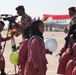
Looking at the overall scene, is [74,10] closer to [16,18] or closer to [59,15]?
[16,18]

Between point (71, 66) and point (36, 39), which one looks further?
point (71, 66)

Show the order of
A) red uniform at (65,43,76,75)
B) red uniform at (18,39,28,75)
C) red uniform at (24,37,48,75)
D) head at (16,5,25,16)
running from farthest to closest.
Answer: head at (16,5,25,16) < red uniform at (18,39,28,75) < red uniform at (65,43,76,75) < red uniform at (24,37,48,75)

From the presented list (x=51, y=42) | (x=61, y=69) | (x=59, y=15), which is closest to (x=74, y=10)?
(x=51, y=42)

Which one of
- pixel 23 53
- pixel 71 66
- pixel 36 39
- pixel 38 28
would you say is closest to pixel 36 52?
pixel 36 39

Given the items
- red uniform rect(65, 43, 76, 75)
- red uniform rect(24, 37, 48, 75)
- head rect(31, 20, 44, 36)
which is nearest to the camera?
red uniform rect(24, 37, 48, 75)

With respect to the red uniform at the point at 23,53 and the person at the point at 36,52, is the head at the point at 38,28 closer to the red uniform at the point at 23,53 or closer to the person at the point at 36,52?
the person at the point at 36,52

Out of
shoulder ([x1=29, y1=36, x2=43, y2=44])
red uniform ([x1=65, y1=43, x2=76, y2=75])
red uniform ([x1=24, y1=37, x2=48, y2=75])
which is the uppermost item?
shoulder ([x1=29, y1=36, x2=43, y2=44])

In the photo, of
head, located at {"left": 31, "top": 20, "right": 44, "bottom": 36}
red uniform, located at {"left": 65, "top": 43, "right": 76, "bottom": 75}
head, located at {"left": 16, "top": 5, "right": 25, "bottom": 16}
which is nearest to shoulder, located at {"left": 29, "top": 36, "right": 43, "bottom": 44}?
head, located at {"left": 31, "top": 20, "right": 44, "bottom": 36}

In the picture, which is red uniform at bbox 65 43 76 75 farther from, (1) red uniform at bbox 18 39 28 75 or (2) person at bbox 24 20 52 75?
(1) red uniform at bbox 18 39 28 75

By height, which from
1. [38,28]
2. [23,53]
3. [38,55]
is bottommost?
[23,53]

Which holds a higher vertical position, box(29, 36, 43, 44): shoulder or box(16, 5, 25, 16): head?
box(16, 5, 25, 16): head

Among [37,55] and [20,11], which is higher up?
[20,11]

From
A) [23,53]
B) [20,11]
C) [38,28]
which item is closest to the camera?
[38,28]

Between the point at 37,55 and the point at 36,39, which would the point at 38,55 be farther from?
the point at 36,39
